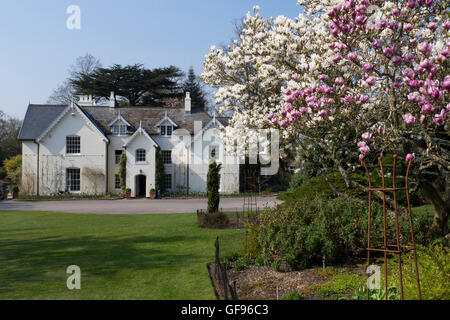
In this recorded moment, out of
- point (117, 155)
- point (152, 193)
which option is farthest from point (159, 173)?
point (117, 155)

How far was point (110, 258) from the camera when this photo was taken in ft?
30.7

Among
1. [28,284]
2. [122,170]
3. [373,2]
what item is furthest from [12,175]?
[373,2]

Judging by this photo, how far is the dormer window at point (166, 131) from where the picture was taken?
3534cm

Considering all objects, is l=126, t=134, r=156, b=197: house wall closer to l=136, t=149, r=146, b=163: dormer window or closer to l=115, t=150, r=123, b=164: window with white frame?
l=136, t=149, r=146, b=163: dormer window

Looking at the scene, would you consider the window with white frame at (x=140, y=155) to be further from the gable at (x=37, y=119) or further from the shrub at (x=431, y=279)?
the shrub at (x=431, y=279)

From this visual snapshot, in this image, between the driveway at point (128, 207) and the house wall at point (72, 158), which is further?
the house wall at point (72, 158)

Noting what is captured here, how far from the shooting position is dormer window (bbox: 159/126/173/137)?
35344 mm

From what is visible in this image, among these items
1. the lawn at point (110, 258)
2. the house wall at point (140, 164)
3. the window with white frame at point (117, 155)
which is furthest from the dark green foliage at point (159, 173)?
the lawn at point (110, 258)

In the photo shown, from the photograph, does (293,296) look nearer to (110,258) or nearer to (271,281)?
(271,281)

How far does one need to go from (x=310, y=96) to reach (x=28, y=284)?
6.68m

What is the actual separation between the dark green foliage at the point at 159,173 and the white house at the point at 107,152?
0.45 metres

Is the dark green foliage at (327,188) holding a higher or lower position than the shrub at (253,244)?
higher

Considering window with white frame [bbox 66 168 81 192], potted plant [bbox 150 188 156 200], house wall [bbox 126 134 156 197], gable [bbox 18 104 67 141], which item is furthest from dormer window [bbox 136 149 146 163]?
gable [bbox 18 104 67 141]
